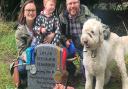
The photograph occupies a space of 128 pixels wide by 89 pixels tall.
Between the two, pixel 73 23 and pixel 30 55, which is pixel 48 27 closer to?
pixel 73 23

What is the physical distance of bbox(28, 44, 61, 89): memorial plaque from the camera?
6.15 meters

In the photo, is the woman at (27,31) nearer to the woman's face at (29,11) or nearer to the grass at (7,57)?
the woman's face at (29,11)

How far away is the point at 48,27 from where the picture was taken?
6469 mm

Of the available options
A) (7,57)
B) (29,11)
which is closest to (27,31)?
(29,11)

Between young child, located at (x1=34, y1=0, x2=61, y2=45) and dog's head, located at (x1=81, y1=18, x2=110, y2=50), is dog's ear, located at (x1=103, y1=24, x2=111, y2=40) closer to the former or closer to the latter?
dog's head, located at (x1=81, y1=18, x2=110, y2=50)

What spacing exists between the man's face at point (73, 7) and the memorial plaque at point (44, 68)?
0.71 meters

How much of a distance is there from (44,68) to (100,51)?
88 centimetres

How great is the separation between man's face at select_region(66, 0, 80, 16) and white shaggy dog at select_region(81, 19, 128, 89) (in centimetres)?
61

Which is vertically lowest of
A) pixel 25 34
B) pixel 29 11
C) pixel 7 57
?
pixel 7 57

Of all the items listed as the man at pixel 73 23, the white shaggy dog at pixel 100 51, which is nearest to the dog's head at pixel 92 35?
the white shaggy dog at pixel 100 51

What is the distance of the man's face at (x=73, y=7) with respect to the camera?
20.9 ft

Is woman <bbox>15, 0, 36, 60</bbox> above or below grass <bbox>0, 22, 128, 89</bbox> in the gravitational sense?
above

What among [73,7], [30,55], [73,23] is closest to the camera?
[30,55]

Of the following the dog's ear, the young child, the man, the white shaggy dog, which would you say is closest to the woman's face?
the young child
